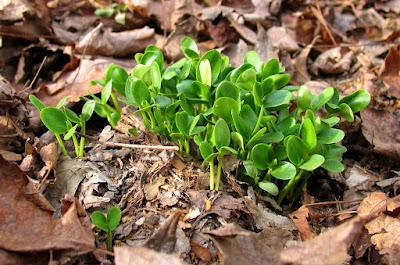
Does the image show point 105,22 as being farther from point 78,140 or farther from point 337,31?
point 337,31

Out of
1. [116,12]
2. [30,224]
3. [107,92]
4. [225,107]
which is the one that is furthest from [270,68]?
[116,12]

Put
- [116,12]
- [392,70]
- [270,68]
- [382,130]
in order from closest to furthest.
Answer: [270,68] → [382,130] → [392,70] → [116,12]

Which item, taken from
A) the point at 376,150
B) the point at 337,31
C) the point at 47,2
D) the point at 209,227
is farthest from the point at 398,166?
the point at 47,2

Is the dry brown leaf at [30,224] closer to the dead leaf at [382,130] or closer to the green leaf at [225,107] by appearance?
the green leaf at [225,107]

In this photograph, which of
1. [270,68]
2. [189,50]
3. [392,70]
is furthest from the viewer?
[392,70]

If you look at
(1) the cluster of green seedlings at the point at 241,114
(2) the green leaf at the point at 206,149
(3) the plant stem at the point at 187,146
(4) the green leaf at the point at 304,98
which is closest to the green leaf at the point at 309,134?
(1) the cluster of green seedlings at the point at 241,114

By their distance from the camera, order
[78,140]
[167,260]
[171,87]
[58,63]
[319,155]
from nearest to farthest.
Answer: [167,260], [319,155], [171,87], [78,140], [58,63]

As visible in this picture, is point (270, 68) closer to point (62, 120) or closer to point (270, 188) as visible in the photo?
point (270, 188)

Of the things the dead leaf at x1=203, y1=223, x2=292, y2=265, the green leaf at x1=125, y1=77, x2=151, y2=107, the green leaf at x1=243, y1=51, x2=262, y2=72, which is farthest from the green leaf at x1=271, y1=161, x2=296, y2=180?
the green leaf at x1=125, y1=77, x2=151, y2=107

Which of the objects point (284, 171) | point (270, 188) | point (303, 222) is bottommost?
point (303, 222)
